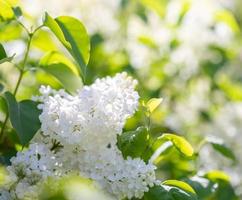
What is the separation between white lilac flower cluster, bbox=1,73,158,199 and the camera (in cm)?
122

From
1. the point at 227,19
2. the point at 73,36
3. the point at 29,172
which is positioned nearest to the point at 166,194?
the point at 29,172

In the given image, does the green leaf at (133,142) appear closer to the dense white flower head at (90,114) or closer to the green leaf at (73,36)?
the dense white flower head at (90,114)

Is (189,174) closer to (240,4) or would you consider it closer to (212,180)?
(212,180)

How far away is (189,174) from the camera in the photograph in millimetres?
1720

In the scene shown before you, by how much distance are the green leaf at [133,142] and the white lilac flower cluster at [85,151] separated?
0.03 meters

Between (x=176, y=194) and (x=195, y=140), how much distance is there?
1.26 metres

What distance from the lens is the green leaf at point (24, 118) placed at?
4.21 ft

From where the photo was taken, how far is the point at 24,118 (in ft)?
4.33

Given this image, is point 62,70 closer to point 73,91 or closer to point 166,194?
point 73,91

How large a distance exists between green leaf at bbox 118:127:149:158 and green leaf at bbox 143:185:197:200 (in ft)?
0.29

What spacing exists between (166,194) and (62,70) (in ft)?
1.34

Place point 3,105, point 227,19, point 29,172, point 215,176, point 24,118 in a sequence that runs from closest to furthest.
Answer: point 29,172
point 24,118
point 3,105
point 215,176
point 227,19

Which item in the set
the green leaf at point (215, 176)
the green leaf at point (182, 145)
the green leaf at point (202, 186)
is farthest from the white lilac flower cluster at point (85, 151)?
the green leaf at point (215, 176)

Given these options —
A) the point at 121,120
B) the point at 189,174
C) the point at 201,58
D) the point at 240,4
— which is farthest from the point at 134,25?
the point at 240,4
